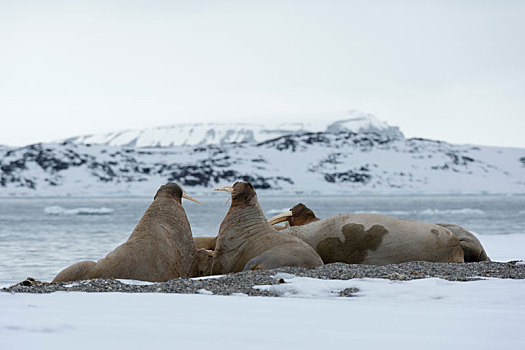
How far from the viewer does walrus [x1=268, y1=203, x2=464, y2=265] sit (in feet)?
24.9

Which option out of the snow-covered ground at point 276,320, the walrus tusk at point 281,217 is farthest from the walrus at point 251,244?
the snow-covered ground at point 276,320

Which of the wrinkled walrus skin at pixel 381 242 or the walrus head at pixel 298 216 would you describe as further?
the walrus head at pixel 298 216

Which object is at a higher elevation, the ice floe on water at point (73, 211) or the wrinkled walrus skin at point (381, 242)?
the wrinkled walrus skin at point (381, 242)

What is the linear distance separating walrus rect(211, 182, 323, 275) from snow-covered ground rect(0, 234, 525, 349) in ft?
6.26

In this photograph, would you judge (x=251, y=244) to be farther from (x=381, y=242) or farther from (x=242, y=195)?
(x=381, y=242)

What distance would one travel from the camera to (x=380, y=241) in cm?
773

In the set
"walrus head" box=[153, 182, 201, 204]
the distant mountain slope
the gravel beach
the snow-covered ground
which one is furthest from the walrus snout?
the distant mountain slope

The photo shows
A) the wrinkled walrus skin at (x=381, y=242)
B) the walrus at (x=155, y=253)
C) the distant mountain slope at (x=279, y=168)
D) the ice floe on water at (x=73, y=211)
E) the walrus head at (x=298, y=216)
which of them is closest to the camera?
the walrus at (x=155, y=253)

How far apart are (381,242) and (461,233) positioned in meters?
1.55

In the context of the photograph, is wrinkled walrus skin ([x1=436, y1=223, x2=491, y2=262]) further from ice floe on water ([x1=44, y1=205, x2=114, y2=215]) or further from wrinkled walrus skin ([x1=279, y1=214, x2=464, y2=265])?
ice floe on water ([x1=44, y1=205, x2=114, y2=215])

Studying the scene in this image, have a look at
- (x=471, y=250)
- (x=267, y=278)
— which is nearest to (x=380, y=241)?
(x=471, y=250)

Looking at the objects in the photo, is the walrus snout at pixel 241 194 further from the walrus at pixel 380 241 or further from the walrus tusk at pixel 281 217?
the walrus tusk at pixel 281 217

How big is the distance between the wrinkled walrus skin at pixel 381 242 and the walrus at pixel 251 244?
651 mm

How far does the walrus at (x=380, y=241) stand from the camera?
24.9ft
